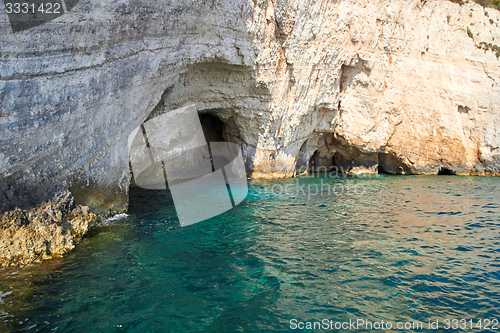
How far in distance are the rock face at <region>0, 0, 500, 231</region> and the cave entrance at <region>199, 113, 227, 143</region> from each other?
874 millimetres

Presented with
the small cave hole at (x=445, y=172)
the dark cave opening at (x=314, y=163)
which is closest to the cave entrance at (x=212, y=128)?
the dark cave opening at (x=314, y=163)

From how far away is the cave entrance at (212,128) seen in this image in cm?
1803

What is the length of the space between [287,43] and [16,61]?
10687 mm

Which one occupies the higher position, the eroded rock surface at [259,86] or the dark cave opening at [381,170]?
the eroded rock surface at [259,86]

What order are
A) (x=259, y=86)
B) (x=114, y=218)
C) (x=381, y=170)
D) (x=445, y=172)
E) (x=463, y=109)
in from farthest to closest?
(x=381, y=170) < (x=445, y=172) < (x=463, y=109) < (x=259, y=86) < (x=114, y=218)

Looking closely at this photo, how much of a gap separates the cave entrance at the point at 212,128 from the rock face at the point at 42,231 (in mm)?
11229

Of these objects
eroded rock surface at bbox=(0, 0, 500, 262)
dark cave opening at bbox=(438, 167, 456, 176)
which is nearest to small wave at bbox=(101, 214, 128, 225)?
eroded rock surface at bbox=(0, 0, 500, 262)

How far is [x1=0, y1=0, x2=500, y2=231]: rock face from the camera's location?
6555 mm

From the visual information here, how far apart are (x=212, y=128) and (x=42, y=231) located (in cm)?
1278

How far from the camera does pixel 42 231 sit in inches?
249

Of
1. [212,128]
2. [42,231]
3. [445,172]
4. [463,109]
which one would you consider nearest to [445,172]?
[445,172]

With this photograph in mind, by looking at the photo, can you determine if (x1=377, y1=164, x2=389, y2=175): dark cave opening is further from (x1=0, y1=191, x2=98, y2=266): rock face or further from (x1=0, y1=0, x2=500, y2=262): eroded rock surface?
(x1=0, y1=191, x2=98, y2=266): rock face

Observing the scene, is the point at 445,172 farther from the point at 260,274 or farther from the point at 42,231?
the point at 42,231

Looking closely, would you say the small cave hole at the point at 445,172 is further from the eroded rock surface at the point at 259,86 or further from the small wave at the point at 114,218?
the small wave at the point at 114,218
